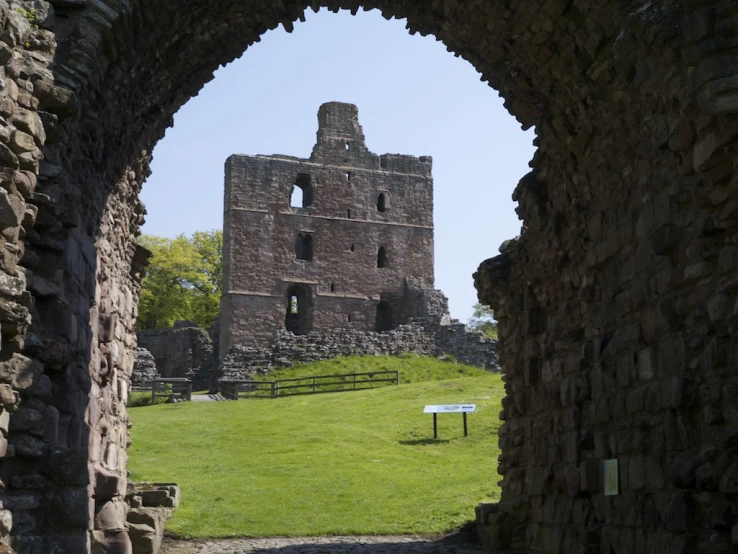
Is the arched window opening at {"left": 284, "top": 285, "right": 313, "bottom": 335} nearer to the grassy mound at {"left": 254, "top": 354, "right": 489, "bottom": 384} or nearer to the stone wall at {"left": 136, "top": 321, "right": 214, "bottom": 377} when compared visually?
the stone wall at {"left": 136, "top": 321, "right": 214, "bottom": 377}

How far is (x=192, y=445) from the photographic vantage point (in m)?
20.2

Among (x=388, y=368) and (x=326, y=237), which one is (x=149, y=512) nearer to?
(x=388, y=368)

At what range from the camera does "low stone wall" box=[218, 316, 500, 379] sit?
37594 millimetres

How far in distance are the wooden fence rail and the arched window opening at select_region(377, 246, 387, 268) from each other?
13394mm

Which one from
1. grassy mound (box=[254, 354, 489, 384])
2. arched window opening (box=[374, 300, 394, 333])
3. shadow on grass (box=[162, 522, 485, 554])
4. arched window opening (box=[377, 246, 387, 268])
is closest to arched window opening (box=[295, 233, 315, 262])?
arched window opening (box=[377, 246, 387, 268])

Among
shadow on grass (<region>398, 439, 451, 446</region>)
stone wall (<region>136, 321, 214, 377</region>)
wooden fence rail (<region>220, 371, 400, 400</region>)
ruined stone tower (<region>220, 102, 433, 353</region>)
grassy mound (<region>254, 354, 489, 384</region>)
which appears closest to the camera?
shadow on grass (<region>398, 439, 451, 446</region>)

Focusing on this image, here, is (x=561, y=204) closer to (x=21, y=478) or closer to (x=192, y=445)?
(x=21, y=478)

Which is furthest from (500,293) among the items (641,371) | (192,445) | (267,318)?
(267,318)

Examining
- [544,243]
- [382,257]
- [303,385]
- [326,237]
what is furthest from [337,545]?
[382,257]

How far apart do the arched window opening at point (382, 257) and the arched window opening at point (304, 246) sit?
343cm

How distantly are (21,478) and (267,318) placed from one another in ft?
122

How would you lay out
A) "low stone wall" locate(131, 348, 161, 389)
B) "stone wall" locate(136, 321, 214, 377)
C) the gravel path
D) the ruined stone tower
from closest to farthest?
1. the gravel path
2. "low stone wall" locate(131, 348, 161, 389)
3. "stone wall" locate(136, 321, 214, 377)
4. the ruined stone tower

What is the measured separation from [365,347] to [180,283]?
1834 centimetres

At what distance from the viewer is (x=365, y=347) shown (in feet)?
129
